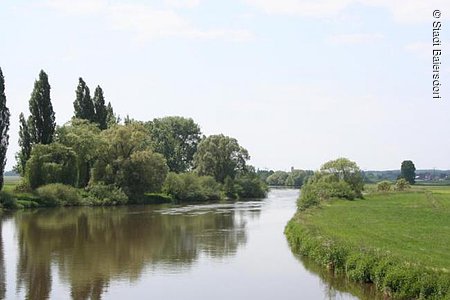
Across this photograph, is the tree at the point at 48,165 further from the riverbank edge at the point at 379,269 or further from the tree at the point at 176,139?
the riverbank edge at the point at 379,269

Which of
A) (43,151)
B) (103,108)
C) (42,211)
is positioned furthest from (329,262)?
(103,108)

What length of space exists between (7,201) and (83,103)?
24.1m

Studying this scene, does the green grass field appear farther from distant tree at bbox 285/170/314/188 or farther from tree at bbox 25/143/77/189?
distant tree at bbox 285/170/314/188

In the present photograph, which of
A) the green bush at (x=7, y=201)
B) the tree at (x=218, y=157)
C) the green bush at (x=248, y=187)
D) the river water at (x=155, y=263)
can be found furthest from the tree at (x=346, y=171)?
the green bush at (x=7, y=201)

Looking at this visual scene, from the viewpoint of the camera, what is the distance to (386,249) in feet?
74.7

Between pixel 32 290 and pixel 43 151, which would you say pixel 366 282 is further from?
pixel 43 151

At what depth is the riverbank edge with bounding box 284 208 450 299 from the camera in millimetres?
15994

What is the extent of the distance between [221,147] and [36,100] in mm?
41027

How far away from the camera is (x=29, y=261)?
26.7 m

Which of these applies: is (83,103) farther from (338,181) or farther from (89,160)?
(338,181)

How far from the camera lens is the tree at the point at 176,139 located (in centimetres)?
11044

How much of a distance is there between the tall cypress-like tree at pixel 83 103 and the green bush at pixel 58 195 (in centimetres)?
1513

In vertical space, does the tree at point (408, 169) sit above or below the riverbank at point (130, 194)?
above

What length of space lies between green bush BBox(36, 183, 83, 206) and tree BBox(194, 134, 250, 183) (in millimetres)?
36404
